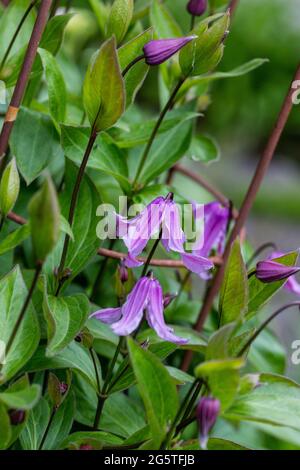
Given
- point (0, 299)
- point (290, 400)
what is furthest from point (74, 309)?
point (290, 400)

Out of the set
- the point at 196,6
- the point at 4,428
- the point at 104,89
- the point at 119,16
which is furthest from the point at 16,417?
the point at 196,6

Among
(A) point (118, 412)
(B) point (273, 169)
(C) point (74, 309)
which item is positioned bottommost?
(B) point (273, 169)

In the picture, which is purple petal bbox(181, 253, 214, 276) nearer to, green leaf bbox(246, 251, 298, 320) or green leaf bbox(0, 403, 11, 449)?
green leaf bbox(246, 251, 298, 320)

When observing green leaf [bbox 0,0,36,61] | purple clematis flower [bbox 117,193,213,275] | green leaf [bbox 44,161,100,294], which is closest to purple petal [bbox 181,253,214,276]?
purple clematis flower [bbox 117,193,213,275]

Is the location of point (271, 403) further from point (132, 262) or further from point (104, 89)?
point (104, 89)

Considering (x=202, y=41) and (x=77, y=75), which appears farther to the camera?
(x=77, y=75)

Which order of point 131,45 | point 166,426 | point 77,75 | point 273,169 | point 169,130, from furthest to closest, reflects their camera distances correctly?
point 273,169 < point 77,75 < point 169,130 < point 131,45 < point 166,426

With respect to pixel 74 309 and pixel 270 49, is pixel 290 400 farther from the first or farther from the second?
pixel 270 49
